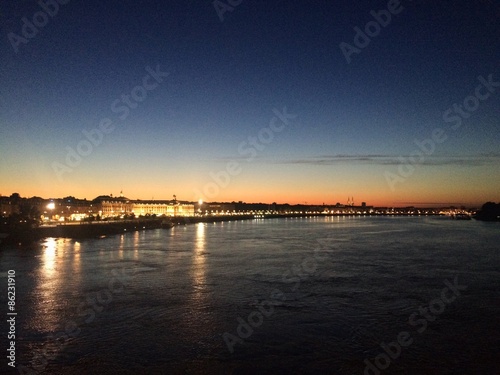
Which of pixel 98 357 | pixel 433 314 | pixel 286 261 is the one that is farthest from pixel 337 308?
pixel 286 261

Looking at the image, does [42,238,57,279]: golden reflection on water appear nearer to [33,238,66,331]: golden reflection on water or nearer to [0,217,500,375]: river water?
[33,238,66,331]: golden reflection on water

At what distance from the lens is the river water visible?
9.27m

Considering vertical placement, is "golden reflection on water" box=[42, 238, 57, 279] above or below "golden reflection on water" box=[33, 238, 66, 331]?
above

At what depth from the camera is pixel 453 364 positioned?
9.29 m

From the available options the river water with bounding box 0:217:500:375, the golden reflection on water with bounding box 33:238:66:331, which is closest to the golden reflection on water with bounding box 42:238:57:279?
the golden reflection on water with bounding box 33:238:66:331

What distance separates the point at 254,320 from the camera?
41.3 ft

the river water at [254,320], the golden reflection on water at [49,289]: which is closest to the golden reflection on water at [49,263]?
the golden reflection on water at [49,289]

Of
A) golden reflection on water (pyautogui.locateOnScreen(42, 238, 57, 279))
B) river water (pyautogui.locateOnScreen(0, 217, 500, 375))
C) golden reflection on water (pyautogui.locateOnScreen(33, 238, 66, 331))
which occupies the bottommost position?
river water (pyautogui.locateOnScreen(0, 217, 500, 375))

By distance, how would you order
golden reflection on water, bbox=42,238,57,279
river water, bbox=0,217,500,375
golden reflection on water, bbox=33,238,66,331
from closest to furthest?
river water, bbox=0,217,500,375
golden reflection on water, bbox=33,238,66,331
golden reflection on water, bbox=42,238,57,279

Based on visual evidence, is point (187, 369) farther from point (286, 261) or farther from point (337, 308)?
point (286, 261)

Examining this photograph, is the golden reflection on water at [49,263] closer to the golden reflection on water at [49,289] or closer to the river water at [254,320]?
the golden reflection on water at [49,289]

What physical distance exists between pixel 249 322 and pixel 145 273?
10.6 metres

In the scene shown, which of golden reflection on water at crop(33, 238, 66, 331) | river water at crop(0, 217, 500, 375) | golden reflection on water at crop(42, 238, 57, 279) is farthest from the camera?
golden reflection on water at crop(42, 238, 57, 279)

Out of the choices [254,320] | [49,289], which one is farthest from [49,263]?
[254,320]
